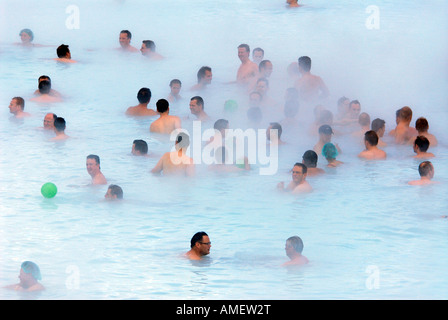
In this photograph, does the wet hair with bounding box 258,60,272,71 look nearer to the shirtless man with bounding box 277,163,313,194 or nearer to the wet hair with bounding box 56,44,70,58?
the wet hair with bounding box 56,44,70,58

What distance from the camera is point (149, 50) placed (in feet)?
59.4

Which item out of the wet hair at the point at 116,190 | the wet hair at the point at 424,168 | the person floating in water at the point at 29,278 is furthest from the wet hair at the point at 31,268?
the wet hair at the point at 424,168

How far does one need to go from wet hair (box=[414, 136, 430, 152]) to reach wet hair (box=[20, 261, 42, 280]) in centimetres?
668

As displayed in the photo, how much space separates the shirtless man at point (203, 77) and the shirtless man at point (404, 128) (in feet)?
12.5

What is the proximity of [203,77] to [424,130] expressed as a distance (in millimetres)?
4381

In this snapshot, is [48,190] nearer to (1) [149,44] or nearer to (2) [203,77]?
(2) [203,77]

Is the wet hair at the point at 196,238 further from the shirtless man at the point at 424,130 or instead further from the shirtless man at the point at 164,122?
the shirtless man at the point at 424,130

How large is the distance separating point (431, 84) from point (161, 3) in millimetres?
7546

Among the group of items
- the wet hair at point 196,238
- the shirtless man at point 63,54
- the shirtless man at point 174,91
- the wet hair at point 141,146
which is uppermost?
the shirtless man at point 63,54

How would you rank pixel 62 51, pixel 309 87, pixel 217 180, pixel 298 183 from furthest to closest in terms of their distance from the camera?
pixel 62 51
pixel 309 87
pixel 217 180
pixel 298 183

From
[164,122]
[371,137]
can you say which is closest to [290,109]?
[371,137]

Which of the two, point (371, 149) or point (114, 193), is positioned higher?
point (371, 149)

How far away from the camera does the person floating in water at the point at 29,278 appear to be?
927 cm

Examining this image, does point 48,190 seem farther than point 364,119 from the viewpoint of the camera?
No
